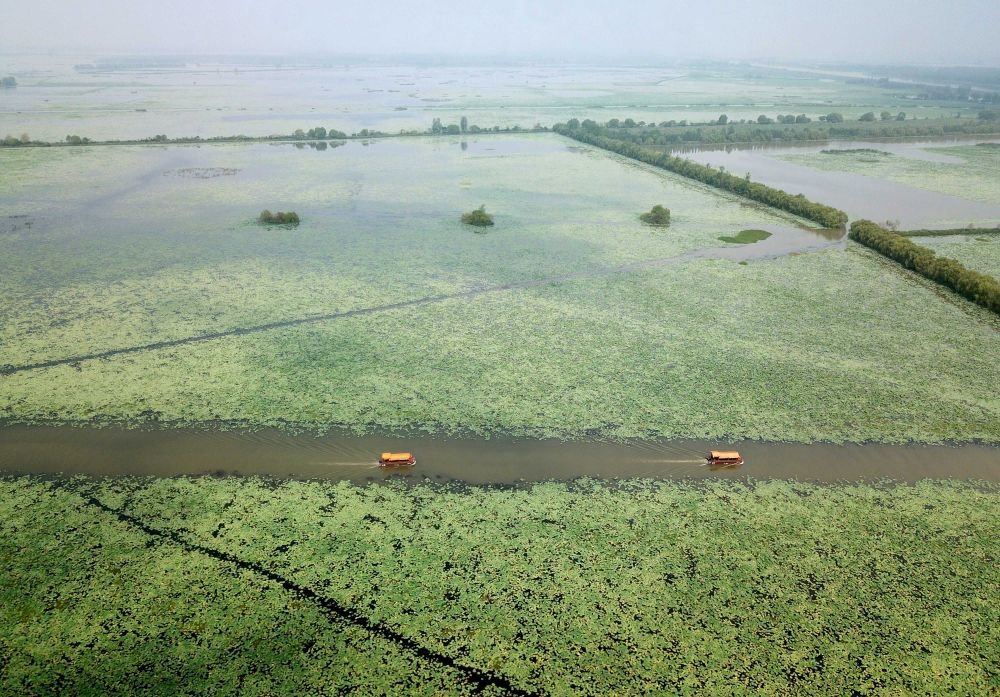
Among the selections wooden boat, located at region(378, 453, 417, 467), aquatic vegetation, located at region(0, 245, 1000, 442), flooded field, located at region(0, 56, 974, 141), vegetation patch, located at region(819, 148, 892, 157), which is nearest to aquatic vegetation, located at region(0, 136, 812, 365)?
aquatic vegetation, located at region(0, 245, 1000, 442)

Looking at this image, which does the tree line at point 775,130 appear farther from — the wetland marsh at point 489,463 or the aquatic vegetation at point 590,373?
the aquatic vegetation at point 590,373

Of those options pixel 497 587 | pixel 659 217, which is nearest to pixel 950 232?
pixel 659 217

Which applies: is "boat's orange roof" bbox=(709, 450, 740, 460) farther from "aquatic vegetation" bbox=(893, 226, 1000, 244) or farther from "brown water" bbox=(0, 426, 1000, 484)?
"aquatic vegetation" bbox=(893, 226, 1000, 244)

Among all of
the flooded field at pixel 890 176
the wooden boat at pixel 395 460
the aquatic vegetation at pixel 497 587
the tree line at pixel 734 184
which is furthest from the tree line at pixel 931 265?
the wooden boat at pixel 395 460

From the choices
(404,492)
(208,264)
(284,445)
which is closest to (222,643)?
(404,492)

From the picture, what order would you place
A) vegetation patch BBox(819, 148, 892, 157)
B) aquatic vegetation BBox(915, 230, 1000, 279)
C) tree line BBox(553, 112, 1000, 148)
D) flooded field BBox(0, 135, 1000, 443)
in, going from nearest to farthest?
flooded field BBox(0, 135, 1000, 443) < aquatic vegetation BBox(915, 230, 1000, 279) < vegetation patch BBox(819, 148, 892, 157) < tree line BBox(553, 112, 1000, 148)

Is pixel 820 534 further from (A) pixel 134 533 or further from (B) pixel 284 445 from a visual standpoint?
(A) pixel 134 533
